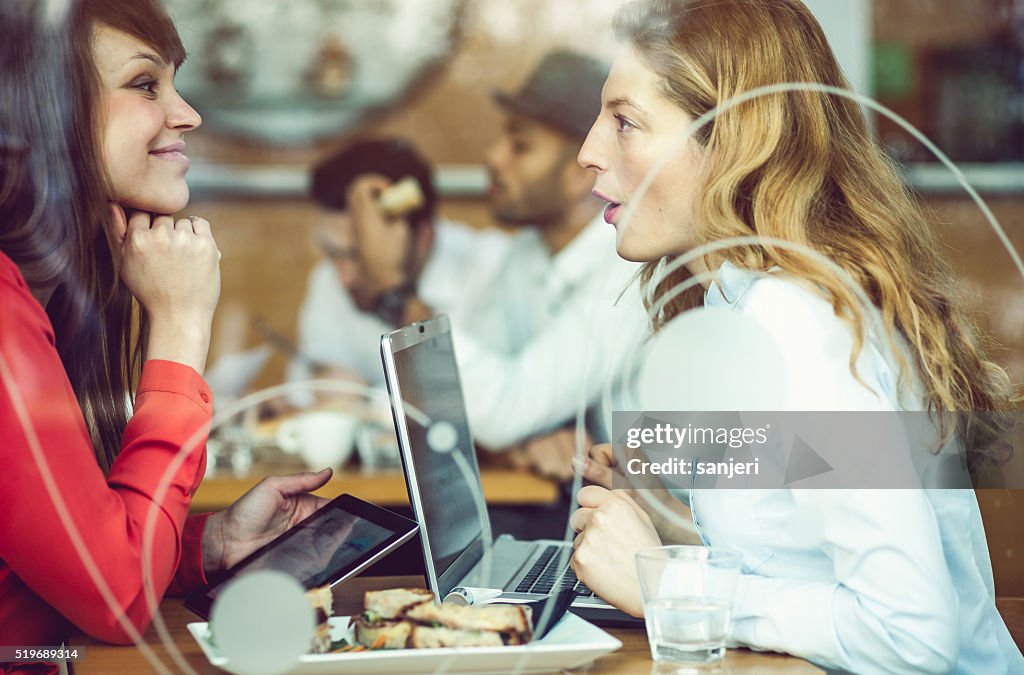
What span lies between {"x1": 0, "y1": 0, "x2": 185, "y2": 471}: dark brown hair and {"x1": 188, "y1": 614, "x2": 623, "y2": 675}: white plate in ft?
0.70

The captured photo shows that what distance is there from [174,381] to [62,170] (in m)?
0.17

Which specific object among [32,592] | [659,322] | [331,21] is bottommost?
[32,592]

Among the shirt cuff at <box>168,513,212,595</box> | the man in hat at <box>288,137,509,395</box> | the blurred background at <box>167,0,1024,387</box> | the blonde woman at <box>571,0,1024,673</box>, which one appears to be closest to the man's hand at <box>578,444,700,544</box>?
the blonde woman at <box>571,0,1024,673</box>

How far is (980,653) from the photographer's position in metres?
0.77

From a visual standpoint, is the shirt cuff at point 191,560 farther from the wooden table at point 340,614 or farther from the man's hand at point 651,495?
the man's hand at point 651,495

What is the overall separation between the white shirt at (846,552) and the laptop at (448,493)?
10cm

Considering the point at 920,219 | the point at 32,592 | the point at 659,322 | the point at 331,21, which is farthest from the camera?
the point at 331,21

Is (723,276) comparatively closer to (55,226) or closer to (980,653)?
(980,653)

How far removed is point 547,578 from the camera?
858 mm

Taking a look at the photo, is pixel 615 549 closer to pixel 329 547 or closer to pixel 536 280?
pixel 329 547

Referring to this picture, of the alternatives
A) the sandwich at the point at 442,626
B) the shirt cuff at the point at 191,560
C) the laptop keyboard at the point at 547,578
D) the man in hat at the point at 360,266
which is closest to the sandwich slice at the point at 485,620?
the sandwich at the point at 442,626

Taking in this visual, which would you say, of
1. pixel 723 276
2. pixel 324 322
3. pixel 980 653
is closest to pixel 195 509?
pixel 324 322

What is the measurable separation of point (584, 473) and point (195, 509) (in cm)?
91

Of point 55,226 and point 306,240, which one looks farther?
point 306,240
